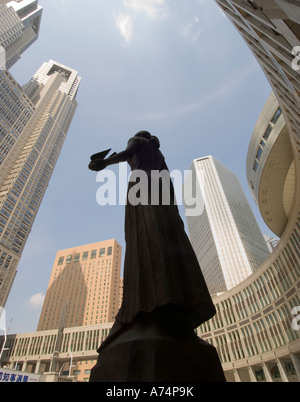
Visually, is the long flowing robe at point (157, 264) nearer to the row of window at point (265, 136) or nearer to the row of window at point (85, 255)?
the row of window at point (265, 136)

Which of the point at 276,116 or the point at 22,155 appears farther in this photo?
the point at 22,155

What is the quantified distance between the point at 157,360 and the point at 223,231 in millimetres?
100238

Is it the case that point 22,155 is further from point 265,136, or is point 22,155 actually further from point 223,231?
point 223,231

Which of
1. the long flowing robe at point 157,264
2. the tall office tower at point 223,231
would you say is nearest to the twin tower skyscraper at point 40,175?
the tall office tower at point 223,231

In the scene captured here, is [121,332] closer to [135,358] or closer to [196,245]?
[135,358]

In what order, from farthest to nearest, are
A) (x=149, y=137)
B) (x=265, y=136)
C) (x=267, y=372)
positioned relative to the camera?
(x=267, y=372) < (x=265, y=136) < (x=149, y=137)

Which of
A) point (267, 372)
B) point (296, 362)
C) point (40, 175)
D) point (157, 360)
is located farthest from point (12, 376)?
point (40, 175)

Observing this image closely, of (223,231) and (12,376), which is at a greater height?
(223,231)

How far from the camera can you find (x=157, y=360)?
163 centimetres

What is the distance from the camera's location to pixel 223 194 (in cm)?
10738

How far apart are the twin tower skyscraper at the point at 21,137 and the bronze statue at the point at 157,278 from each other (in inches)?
2647

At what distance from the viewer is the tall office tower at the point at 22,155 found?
6219 centimetres
